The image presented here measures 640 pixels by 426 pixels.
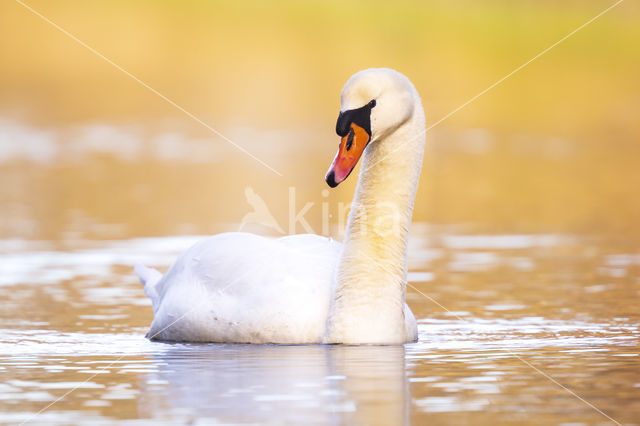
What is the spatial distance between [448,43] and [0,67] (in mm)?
21265

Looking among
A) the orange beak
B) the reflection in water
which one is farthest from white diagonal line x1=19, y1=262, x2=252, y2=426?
the orange beak

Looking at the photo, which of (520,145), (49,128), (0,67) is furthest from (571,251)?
(0,67)

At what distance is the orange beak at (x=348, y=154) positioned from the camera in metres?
9.39

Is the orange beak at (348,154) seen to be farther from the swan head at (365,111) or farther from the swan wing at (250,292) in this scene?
the swan wing at (250,292)

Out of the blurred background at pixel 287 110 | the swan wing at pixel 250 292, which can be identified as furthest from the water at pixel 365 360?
the blurred background at pixel 287 110

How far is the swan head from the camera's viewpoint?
959 centimetres

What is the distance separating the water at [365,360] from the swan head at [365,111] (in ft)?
4.44

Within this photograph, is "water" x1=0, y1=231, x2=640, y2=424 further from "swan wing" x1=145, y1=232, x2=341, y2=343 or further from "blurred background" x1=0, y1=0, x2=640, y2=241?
"blurred background" x1=0, y1=0, x2=640, y2=241

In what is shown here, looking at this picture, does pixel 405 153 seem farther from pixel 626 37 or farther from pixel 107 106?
pixel 626 37

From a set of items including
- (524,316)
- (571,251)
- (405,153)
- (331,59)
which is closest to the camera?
(405,153)

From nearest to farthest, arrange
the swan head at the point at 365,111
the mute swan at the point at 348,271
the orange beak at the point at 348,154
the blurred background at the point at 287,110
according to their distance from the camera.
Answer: the orange beak at the point at 348,154 → the swan head at the point at 365,111 → the mute swan at the point at 348,271 → the blurred background at the point at 287,110

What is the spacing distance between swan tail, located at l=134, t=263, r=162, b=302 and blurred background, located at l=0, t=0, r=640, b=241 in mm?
5192

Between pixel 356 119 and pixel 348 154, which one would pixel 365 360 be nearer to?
pixel 348 154

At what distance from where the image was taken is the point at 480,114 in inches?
1812
